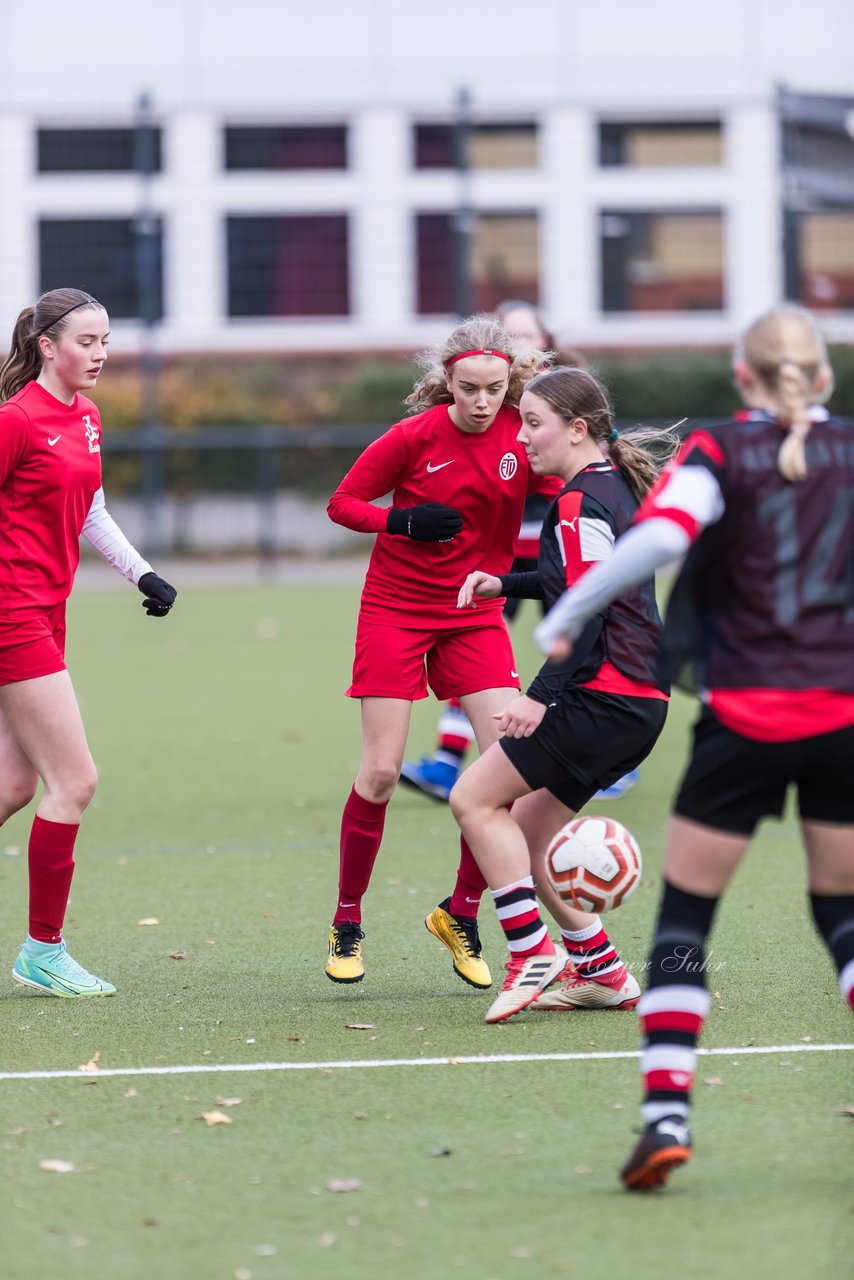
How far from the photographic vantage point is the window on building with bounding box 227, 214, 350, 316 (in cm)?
3447

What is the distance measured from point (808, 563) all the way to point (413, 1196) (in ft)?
4.98

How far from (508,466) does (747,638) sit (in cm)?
193

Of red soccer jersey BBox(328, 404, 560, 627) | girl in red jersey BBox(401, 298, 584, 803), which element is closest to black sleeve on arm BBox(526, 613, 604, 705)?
red soccer jersey BBox(328, 404, 560, 627)

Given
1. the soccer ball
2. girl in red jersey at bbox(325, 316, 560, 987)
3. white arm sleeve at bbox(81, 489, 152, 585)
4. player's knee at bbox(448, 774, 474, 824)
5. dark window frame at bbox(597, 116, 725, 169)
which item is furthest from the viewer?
dark window frame at bbox(597, 116, 725, 169)

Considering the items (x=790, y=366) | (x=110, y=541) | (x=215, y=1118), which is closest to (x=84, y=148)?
(x=110, y=541)

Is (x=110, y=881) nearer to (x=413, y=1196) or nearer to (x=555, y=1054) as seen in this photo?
(x=555, y=1054)

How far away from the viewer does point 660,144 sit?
35.1m

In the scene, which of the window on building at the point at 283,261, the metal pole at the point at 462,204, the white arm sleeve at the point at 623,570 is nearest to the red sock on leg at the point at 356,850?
the white arm sleeve at the point at 623,570

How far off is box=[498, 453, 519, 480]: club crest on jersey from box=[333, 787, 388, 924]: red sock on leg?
1057 millimetres

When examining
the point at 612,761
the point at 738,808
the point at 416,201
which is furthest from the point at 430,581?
the point at 416,201

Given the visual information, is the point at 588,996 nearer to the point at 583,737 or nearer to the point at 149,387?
the point at 583,737

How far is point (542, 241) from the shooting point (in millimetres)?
34594

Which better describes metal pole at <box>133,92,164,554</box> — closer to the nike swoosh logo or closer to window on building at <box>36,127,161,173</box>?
window on building at <box>36,127,161,173</box>

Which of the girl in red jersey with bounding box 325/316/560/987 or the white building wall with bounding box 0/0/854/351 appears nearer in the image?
the girl in red jersey with bounding box 325/316/560/987
